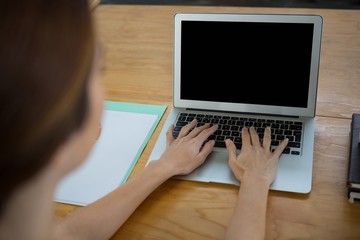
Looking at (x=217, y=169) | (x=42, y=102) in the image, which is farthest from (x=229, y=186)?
(x=42, y=102)

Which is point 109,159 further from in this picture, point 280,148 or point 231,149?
point 280,148

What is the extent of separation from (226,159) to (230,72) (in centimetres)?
22

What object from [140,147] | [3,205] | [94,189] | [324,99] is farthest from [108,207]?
[324,99]

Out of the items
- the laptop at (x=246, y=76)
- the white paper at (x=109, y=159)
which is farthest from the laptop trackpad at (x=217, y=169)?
the white paper at (x=109, y=159)

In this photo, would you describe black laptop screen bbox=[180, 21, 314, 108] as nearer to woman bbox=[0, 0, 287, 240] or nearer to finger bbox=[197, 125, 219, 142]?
finger bbox=[197, 125, 219, 142]

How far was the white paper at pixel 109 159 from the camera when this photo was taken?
2.89ft

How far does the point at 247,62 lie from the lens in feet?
3.34

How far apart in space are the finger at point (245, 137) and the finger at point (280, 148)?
6 cm

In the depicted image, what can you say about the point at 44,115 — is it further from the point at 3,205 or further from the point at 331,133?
the point at 331,133

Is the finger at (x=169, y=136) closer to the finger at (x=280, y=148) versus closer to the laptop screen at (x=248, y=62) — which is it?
the laptop screen at (x=248, y=62)

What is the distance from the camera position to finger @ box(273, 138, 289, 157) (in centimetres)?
90

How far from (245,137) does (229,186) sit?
5.1 inches

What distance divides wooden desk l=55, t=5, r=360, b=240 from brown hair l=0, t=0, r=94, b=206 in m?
0.41

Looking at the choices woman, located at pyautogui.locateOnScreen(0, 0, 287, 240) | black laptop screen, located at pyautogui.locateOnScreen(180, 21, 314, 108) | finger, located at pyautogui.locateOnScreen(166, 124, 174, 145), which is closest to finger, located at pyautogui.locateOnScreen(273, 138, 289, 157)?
black laptop screen, located at pyautogui.locateOnScreen(180, 21, 314, 108)
